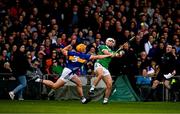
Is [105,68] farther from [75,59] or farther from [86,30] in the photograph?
[86,30]

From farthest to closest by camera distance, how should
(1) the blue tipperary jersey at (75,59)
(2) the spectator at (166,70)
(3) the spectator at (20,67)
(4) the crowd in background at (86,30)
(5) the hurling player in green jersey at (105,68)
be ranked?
(4) the crowd in background at (86,30)
(2) the spectator at (166,70)
(3) the spectator at (20,67)
(5) the hurling player in green jersey at (105,68)
(1) the blue tipperary jersey at (75,59)

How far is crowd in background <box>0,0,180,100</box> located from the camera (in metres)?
24.5

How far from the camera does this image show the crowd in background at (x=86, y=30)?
2455cm

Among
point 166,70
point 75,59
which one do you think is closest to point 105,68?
point 75,59

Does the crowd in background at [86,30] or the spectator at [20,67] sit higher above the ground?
the crowd in background at [86,30]

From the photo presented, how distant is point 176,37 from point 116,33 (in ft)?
8.75

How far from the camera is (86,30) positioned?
86.1ft

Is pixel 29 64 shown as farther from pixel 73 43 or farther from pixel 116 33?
pixel 116 33

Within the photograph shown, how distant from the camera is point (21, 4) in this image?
2692cm

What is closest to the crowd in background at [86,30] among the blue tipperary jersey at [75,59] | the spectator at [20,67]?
the spectator at [20,67]

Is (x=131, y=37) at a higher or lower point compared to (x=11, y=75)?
higher

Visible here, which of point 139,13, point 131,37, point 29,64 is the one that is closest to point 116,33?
point 131,37

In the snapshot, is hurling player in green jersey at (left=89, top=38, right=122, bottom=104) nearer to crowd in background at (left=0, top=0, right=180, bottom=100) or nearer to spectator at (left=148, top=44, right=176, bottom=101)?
crowd in background at (left=0, top=0, right=180, bottom=100)

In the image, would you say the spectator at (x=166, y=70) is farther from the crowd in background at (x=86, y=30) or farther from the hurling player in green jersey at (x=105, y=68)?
the hurling player in green jersey at (x=105, y=68)
